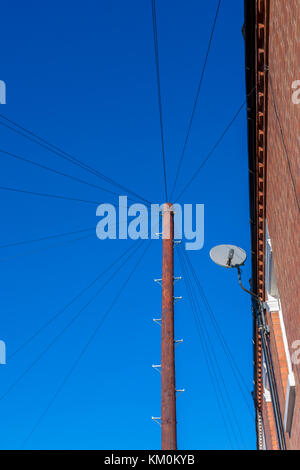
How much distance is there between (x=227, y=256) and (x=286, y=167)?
11.8 ft

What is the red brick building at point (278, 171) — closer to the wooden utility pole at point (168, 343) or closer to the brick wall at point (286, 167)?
the brick wall at point (286, 167)

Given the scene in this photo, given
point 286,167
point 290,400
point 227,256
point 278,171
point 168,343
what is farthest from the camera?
point 227,256

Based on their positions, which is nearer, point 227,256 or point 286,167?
point 286,167

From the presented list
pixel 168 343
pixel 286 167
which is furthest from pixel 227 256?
pixel 286 167

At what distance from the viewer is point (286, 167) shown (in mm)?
7113

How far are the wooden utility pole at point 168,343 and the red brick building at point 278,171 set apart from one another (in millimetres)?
2077

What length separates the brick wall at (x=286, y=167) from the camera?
595 centimetres

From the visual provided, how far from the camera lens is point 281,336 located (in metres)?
10.4

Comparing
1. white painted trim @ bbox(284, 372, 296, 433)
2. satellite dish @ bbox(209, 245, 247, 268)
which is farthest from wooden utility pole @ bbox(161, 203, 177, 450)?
white painted trim @ bbox(284, 372, 296, 433)

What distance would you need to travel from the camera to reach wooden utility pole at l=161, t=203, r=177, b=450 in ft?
27.4

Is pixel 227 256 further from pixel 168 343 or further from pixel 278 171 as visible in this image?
pixel 278 171

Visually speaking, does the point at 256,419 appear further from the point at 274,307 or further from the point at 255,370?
the point at 274,307
